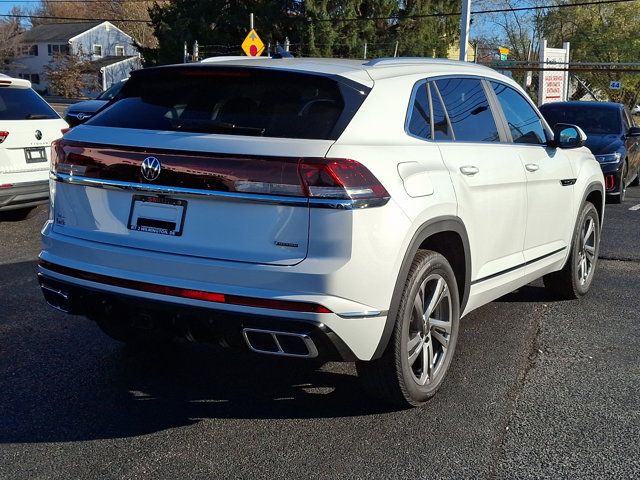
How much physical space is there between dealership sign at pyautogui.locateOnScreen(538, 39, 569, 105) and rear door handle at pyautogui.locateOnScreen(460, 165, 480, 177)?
2031cm

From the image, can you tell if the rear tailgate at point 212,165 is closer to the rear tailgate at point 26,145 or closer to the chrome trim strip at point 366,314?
the chrome trim strip at point 366,314

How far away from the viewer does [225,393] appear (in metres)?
4.45

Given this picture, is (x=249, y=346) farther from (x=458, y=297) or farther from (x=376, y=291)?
(x=458, y=297)

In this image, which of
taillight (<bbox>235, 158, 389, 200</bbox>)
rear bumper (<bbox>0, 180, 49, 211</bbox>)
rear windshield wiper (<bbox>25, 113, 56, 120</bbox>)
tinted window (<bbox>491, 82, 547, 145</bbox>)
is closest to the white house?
rear windshield wiper (<bbox>25, 113, 56, 120</bbox>)

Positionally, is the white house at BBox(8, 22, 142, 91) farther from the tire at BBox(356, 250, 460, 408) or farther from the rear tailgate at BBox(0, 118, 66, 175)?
the tire at BBox(356, 250, 460, 408)

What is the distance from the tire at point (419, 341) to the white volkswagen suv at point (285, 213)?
A: 0.01 metres

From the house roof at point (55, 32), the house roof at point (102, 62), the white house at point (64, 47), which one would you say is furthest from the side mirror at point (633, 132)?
the house roof at point (55, 32)

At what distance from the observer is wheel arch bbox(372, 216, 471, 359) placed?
12.4ft

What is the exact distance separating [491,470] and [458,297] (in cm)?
117

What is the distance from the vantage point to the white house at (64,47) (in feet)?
268

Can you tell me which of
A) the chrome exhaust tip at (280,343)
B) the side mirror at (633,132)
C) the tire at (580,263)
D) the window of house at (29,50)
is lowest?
the tire at (580,263)

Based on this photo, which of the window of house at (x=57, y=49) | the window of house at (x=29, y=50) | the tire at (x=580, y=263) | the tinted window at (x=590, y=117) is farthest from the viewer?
the window of house at (x=29, y=50)

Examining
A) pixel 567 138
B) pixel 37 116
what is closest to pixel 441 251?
pixel 567 138

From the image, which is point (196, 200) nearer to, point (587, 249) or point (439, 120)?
point (439, 120)
